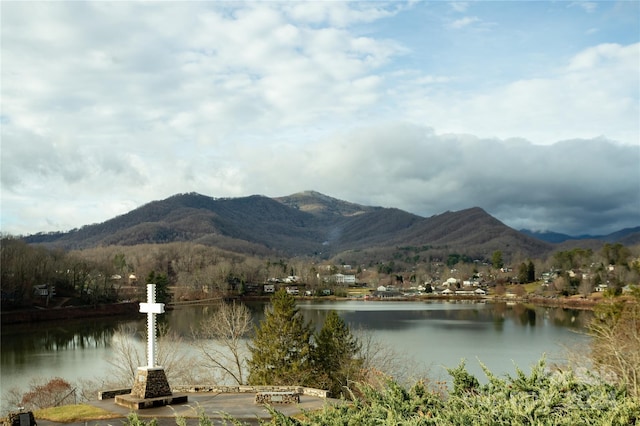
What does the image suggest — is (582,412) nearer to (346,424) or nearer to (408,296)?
(346,424)

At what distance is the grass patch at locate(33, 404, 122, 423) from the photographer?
62.7 feet

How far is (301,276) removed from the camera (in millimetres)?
182375

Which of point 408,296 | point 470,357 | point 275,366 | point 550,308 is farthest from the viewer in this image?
point 408,296

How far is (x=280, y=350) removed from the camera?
95.7 feet

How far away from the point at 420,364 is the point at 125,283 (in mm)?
107042

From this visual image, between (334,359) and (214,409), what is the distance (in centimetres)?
1160

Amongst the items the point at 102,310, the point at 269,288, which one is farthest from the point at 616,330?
the point at 269,288

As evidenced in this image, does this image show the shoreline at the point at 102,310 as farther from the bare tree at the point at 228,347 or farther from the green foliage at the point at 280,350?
the green foliage at the point at 280,350

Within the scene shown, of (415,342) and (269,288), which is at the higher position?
(269,288)

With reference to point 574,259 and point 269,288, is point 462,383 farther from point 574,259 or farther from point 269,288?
point 574,259

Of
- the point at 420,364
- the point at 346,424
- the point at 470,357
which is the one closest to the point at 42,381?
the point at 420,364

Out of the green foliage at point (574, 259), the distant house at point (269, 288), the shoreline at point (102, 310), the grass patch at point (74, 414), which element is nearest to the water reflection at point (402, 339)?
the shoreline at point (102, 310)

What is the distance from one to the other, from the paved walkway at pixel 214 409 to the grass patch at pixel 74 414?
10.6 inches

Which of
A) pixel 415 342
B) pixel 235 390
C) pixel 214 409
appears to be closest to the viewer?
pixel 214 409
